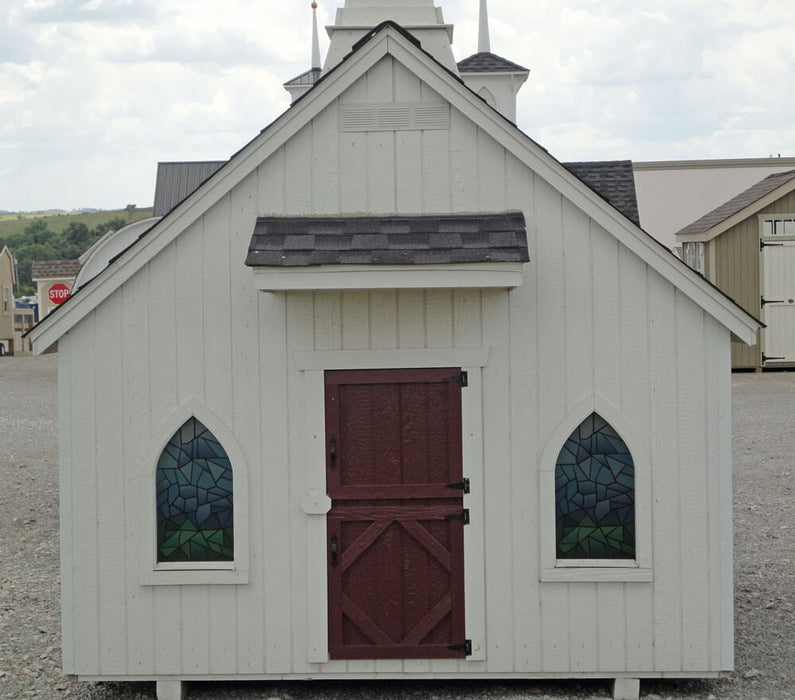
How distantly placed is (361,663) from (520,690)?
1126mm

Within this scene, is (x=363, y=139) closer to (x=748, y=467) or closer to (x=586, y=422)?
(x=586, y=422)

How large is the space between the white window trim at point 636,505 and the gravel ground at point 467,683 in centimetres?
86

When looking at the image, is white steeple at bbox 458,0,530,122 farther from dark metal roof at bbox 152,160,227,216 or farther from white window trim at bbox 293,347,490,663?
white window trim at bbox 293,347,490,663

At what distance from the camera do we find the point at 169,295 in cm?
810

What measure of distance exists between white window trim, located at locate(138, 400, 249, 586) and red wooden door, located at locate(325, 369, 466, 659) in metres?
0.58

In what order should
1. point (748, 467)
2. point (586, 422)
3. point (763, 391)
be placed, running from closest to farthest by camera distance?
point (586, 422) → point (748, 467) → point (763, 391)

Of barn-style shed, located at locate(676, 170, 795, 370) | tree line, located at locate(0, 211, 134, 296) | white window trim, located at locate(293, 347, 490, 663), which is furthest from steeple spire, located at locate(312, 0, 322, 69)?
tree line, located at locate(0, 211, 134, 296)

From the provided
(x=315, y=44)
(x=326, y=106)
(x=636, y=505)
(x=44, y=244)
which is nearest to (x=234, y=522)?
(x=636, y=505)

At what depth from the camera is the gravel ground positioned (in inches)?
330

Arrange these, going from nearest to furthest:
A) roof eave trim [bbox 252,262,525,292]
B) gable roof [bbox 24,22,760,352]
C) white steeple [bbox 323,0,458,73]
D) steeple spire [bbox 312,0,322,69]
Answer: roof eave trim [bbox 252,262,525,292] → gable roof [bbox 24,22,760,352] → white steeple [bbox 323,0,458,73] → steeple spire [bbox 312,0,322,69]

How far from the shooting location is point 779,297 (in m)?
27.1

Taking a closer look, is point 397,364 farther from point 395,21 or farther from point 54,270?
point 54,270

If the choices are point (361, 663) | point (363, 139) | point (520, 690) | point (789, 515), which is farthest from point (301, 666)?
point (789, 515)

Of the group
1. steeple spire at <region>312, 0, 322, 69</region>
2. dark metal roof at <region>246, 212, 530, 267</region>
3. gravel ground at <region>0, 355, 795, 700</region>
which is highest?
steeple spire at <region>312, 0, 322, 69</region>
